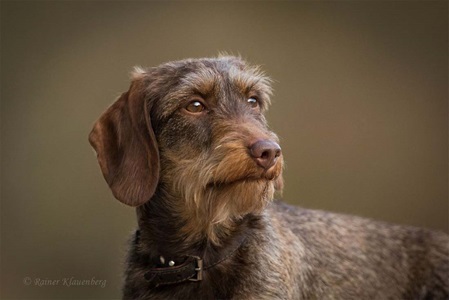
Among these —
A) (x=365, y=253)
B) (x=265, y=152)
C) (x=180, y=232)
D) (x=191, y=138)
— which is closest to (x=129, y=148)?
(x=191, y=138)

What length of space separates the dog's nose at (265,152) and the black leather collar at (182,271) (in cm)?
65

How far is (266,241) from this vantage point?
4.10m

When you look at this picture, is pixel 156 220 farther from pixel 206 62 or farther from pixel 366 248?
pixel 366 248

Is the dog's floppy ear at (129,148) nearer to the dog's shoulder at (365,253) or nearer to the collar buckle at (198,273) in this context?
the collar buckle at (198,273)

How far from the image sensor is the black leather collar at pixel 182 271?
3.90 meters

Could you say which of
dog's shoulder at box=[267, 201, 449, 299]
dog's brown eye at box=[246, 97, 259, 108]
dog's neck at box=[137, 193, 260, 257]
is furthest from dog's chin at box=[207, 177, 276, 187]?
dog's shoulder at box=[267, 201, 449, 299]

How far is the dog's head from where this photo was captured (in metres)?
3.64

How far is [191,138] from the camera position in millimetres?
3865

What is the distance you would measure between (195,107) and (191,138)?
169 mm

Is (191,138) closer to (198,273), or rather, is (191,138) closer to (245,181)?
(245,181)

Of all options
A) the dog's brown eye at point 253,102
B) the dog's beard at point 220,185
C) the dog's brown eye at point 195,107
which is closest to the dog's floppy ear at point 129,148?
the dog's beard at point 220,185

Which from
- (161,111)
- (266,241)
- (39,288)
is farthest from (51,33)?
(266,241)

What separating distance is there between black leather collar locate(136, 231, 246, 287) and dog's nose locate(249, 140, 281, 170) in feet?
2.13

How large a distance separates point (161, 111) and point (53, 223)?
2357mm
